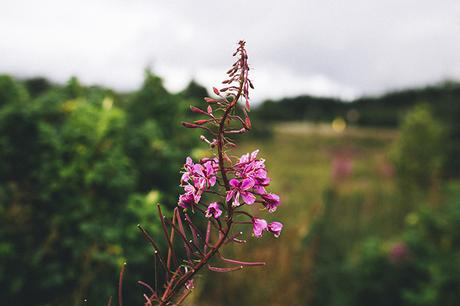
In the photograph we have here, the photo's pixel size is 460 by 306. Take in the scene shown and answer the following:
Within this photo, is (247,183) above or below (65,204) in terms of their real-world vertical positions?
above

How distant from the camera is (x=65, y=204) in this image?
144 inches

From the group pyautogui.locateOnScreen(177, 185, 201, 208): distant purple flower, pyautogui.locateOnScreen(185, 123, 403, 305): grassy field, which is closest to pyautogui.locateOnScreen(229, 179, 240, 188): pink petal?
pyautogui.locateOnScreen(177, 185, 201, 208): distant purple flower

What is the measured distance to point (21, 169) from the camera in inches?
150

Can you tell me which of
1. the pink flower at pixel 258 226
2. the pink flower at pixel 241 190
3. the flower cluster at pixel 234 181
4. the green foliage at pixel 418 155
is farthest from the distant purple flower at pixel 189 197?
the green foliage at pixel 418 155

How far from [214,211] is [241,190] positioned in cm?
10

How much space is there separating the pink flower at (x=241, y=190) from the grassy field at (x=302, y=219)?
2643 millimetres

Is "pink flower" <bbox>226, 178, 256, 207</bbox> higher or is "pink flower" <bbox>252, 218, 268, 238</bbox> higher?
"pink flower" <bbox>226, 178, 256, 207</bbox>

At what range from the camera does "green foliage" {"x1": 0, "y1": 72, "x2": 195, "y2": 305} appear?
3.39 meters

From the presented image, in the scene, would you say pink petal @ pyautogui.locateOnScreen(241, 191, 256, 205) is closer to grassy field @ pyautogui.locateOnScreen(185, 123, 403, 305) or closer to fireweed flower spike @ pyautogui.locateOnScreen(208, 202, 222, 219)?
fireweed flower spike @ pyautogui.locateOnScreen(208, 202, 222, 219)

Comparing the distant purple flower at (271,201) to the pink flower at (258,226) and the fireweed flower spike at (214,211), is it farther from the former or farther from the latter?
the fireweed flower spike at (214,211)

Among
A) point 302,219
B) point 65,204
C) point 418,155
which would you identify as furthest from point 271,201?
point 418,155

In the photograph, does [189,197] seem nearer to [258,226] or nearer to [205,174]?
[205,174]

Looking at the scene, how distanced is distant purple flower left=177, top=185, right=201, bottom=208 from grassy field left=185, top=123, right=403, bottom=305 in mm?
2560

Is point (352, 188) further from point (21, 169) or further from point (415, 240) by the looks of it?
point (21, 169)
